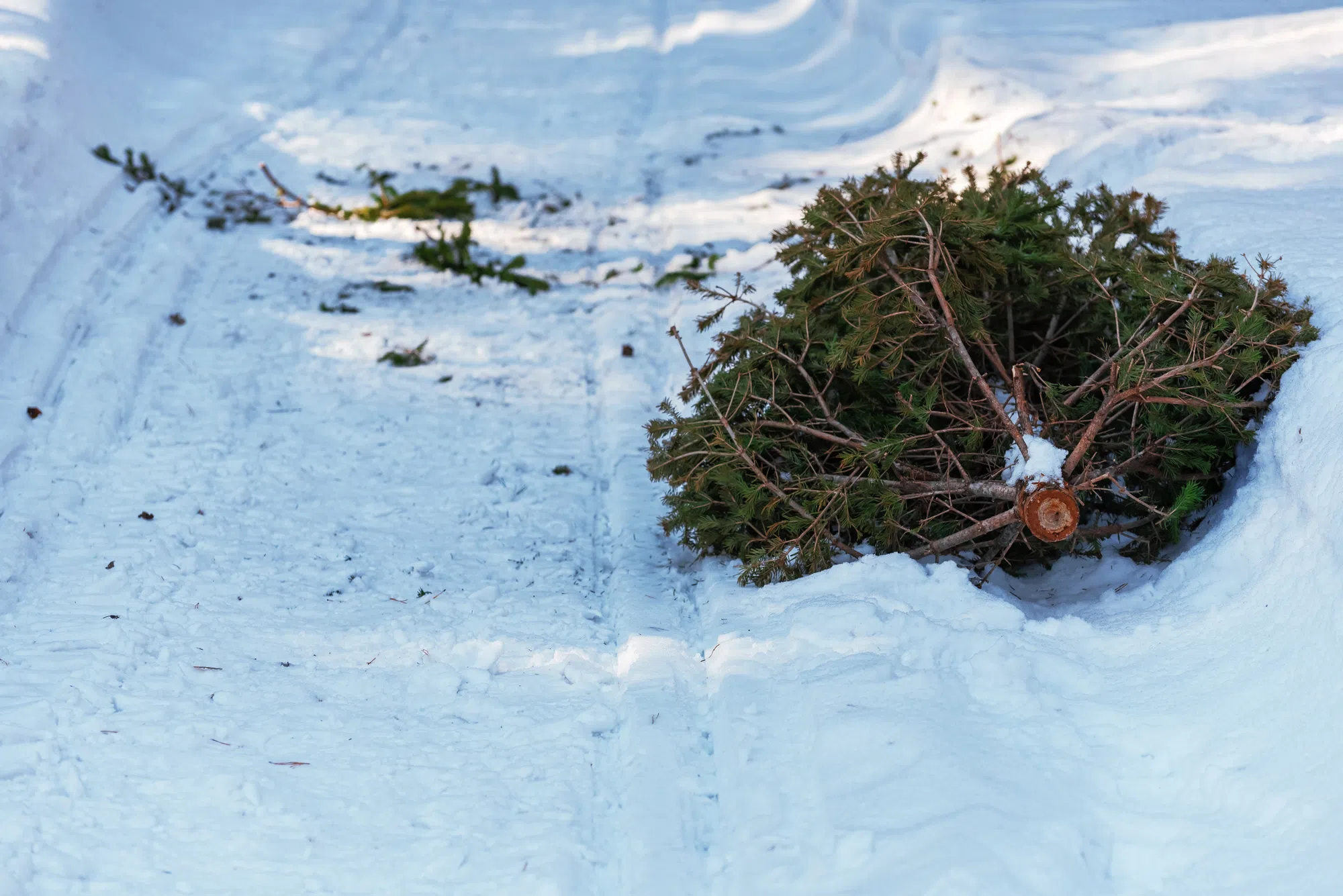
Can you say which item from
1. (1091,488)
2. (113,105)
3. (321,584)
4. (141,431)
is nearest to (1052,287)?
(1091,488)

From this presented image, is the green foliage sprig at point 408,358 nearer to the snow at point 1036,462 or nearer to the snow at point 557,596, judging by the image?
the snow at point 557,596

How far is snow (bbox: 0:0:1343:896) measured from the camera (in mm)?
2867

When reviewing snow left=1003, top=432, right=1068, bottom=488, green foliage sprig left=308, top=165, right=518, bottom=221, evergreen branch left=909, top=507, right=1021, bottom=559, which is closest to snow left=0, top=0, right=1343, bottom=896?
evergreen branch left=909, top=507, right=1021, bottom=559

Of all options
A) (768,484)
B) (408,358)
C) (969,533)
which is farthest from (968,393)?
(408,358)

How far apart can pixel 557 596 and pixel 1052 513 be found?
6.00 ft

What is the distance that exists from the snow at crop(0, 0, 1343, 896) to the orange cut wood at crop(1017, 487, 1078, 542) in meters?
0.30

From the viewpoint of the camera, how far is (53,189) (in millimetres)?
6609

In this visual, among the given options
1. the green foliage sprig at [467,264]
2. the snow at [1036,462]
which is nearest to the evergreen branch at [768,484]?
the snow at [1036,462]

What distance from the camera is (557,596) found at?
4113 mm

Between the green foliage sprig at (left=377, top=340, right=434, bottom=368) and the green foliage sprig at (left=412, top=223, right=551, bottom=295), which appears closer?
the green foliage sprig at (left=377, top=340, right=434, bottom=368)

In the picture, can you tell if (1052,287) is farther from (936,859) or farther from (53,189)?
(53,189)

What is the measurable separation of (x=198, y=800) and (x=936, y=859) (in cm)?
207

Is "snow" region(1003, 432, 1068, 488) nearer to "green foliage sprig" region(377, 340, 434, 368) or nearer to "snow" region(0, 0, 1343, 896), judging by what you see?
"snow" region(0, 0, 1343, 896)

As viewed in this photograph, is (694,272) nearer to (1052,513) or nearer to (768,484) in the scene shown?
(768,484)
